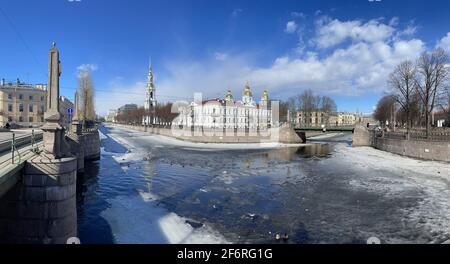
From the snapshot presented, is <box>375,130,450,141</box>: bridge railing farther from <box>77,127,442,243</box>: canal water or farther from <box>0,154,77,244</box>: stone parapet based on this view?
<box>0,154,77,244</box>: stone parapet

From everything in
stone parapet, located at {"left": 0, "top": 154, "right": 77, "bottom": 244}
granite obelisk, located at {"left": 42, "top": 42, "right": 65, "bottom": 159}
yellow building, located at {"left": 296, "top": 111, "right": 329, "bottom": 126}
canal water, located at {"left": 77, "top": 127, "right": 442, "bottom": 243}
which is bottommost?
canal water, located at {"left": 77, "top": 127, "right": 442, "bottom": 243}

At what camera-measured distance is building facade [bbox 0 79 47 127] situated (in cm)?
6632

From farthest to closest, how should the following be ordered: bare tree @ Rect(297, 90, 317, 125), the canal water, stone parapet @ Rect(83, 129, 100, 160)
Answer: bare tree @ Rect(297, 90, 317, 125)
stone parapet @ Rect(83, 129, 100, 160)
the canal water

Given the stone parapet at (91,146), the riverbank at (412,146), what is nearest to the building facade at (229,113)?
the riverbank at (412,146)

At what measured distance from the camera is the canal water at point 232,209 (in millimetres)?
10734

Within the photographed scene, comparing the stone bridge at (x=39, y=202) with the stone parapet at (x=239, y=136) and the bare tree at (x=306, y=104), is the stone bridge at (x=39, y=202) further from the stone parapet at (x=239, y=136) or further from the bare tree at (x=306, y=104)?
the bare tree at (x=306, y=104)

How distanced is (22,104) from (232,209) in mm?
74301

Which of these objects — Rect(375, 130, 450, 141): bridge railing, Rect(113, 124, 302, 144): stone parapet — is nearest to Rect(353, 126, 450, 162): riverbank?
Rect(375, 130, 450, 141): bridge railing

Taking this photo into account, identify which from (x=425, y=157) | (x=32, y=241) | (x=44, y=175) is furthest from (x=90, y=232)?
(x=425, y=157)

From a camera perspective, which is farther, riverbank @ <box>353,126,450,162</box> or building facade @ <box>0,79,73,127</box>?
building facade @ <box>0,79,73,127</box>

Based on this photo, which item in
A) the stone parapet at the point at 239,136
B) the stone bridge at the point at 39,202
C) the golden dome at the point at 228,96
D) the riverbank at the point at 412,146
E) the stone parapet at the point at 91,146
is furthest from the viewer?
the golden dome at the point at 228,96

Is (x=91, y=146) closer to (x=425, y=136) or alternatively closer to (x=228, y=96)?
(x=425, y=136)

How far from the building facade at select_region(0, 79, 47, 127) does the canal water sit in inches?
2283

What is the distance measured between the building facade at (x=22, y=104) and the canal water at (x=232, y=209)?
190 feet
